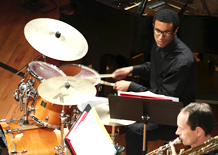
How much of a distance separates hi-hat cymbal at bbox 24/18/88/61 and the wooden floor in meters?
1.14

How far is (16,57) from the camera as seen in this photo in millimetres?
4988

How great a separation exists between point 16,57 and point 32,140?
229 cm

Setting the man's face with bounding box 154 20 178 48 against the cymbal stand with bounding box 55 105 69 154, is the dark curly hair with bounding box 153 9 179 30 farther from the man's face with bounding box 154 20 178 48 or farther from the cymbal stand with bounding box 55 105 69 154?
the cymbal stand with bounding box 55 105 69 154

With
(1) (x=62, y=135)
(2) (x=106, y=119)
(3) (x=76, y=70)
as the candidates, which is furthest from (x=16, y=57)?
(2) (x=106, y=119)

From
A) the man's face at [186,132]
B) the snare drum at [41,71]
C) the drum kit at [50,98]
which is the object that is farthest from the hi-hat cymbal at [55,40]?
the man's face at [186,132]

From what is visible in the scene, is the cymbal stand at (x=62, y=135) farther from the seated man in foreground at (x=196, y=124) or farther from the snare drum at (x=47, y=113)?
the seated man in foreground at (x=196, y=124)

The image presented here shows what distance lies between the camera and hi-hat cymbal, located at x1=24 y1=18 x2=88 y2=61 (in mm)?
3260

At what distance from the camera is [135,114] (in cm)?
269

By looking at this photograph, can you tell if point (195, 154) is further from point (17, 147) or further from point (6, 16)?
point (6, 16)

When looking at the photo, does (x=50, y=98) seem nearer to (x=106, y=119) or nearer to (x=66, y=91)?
(x=66, y=91)

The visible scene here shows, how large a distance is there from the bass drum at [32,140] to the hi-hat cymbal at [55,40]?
784 millimetres

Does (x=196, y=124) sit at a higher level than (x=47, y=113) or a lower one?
higher

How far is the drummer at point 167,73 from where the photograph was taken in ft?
9.66

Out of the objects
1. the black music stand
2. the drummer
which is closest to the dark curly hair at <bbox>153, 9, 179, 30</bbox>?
the drummer
